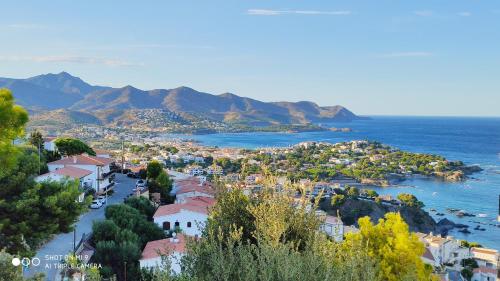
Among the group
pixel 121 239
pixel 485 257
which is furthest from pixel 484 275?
pixel 121 239

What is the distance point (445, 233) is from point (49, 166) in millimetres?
35066

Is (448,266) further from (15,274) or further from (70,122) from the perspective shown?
(70,122)

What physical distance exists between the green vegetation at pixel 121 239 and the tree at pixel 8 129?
164 inches

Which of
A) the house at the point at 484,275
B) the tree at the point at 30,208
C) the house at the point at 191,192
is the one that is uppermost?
the tree at the point at 30,208

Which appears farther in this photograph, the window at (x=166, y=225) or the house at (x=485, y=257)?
the house at (x=485, y=257)

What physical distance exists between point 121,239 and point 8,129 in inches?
251

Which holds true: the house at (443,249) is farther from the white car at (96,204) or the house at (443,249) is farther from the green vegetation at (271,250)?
the green vegetation at (271,250)

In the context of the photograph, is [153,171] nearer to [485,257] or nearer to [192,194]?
[192,194]

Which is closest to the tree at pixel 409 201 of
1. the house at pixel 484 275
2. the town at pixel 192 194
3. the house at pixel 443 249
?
the town at pixel 192 194

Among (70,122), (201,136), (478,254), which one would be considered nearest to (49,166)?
(478,254)

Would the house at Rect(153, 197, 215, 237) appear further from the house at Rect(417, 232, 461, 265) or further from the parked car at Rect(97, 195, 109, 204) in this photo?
the house at Rect(417, 232, 461, 265)

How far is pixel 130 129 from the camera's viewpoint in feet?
464

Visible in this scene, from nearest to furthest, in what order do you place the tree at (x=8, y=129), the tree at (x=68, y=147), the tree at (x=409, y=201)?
the tree at (x=8, y=129) → the tree at (x=68, y=147) → the tree at (x=409, y=201)

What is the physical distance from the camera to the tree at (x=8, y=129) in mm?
9203
